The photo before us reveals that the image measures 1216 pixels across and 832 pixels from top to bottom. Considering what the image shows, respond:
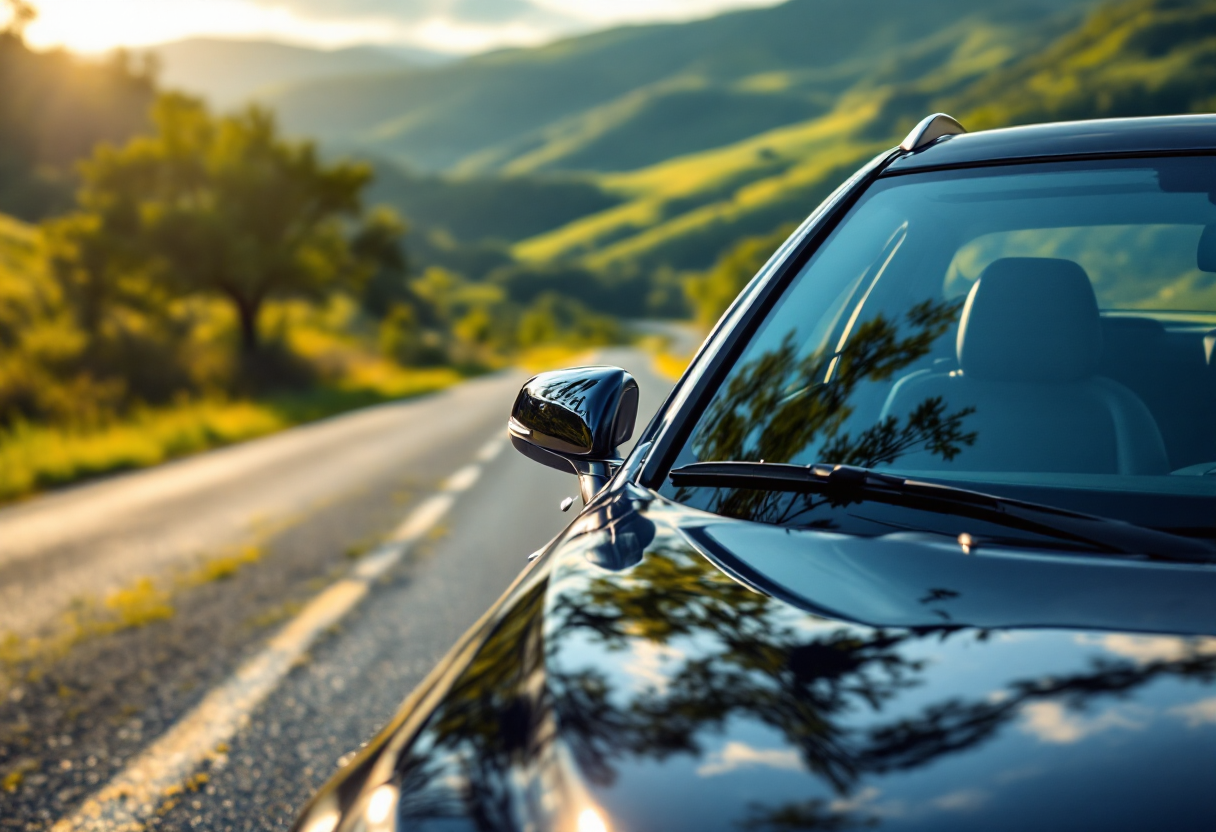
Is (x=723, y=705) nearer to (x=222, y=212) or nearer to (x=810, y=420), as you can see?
(x=810, y=420)

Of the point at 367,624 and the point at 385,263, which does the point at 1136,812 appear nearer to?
the point at 367,624

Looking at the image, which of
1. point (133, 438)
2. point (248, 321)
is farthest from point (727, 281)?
point (133, 438)

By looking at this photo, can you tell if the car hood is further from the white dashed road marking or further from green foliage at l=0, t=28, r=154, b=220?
green foliage at l=0, t=28, r=154, b=220

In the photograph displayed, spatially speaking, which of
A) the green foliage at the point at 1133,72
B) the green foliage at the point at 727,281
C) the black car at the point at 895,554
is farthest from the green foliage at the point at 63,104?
the black car at the point at 895,554

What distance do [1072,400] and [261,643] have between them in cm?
350

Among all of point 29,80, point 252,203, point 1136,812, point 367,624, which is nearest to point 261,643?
point 367,624

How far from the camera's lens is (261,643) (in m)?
4.26

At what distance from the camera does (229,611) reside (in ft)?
15.7

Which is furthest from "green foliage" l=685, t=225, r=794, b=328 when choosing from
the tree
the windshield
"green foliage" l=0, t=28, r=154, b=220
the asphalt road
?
the windshield

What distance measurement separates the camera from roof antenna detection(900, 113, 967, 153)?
2.19 meters

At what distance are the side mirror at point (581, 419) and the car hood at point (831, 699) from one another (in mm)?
499

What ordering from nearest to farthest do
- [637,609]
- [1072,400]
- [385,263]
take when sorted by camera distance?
[637,609]
[1072,400]
[385,263]

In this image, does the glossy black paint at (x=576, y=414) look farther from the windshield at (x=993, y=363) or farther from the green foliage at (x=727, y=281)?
the green foliage at (x=727, y=281)

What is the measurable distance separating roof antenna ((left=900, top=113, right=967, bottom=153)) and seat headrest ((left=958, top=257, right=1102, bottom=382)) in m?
0.34
